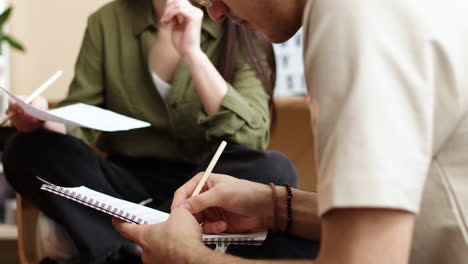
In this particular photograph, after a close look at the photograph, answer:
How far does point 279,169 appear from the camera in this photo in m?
1.11

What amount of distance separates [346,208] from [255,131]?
76cm

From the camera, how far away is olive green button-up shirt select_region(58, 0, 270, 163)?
1.30 meters

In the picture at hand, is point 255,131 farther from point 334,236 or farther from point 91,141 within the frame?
point 334,236

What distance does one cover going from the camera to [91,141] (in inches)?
53.7

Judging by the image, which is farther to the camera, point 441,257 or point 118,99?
point 118,99

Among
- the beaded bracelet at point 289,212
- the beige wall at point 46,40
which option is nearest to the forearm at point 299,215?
the beaded bracelet at point 289,212

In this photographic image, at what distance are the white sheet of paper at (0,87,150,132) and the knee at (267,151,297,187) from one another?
277mm

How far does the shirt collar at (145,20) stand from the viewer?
1353 mm

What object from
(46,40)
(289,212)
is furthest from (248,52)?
(46,40)

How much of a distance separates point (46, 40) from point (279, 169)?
156cm

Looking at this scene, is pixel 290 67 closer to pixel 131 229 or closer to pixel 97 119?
pixel 97 119

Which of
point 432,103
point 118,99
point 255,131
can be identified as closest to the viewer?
point 432,103

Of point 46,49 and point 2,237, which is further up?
point 46,49

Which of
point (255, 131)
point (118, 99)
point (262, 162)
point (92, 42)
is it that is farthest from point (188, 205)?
point (92, 42)
